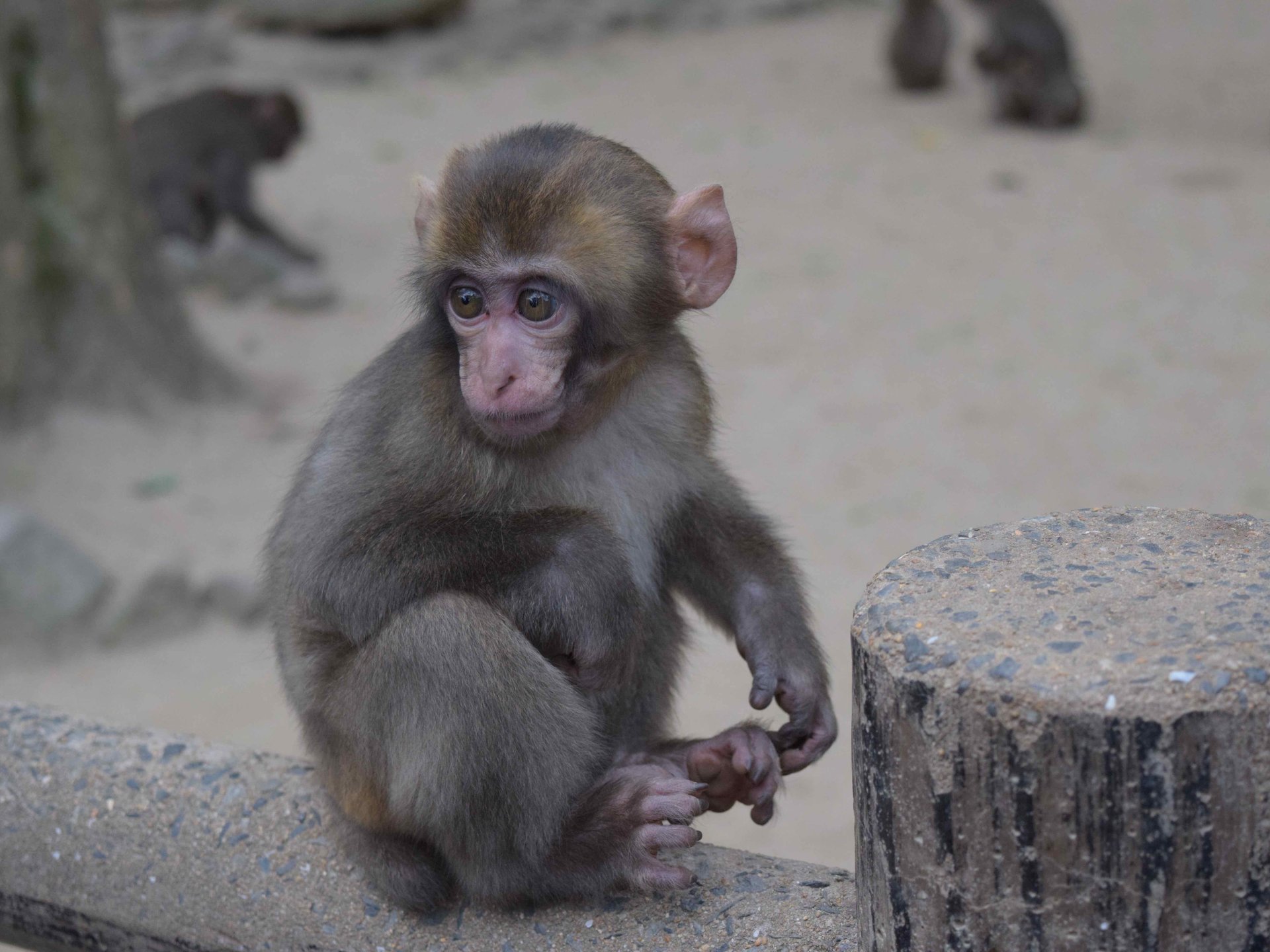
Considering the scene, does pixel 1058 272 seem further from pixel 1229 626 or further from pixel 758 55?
pixel 1229 626

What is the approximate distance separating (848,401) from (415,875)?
21.7ft

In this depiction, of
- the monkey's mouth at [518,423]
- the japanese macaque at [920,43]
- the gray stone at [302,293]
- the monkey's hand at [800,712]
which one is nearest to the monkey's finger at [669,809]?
the monkey's hand at [800,712]

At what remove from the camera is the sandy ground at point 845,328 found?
7250mm

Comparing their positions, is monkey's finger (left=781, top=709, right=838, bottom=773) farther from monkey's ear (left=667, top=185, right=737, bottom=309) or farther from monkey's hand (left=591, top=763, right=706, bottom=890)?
monkey's ear (left=667, top=185, right=737, bottom=309)

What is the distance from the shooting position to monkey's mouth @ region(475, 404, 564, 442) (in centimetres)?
286

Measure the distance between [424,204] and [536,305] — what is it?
423 millimetres

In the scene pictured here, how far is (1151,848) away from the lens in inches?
78.3

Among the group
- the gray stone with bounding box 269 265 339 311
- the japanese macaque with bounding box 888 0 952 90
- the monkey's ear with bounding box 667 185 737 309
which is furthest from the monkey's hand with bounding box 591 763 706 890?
the japanese macaque with bounding box 888 0 952 90

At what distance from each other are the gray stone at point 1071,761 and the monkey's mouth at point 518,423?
0.86 meters

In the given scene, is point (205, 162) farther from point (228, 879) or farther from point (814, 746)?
point (814, 746)

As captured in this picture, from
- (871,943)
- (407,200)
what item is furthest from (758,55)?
(871,943)

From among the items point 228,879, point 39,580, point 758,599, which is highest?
point 758,599

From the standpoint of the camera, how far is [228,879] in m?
3.06

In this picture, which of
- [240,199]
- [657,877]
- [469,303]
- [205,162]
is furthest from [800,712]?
[205,162]
